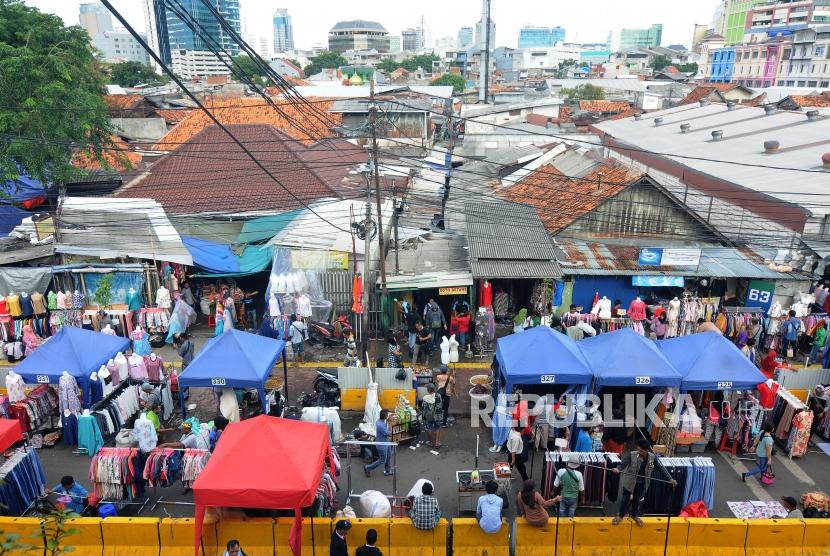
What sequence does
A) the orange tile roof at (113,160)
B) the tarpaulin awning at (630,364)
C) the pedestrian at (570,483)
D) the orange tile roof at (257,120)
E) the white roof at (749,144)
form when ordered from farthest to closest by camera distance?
1. the orange tile roof at (257,120)
2. the orange tile roof at (113,160)
3. the white roof at (749,144)
4. the tarpaulin awning at (630,364)
5. the pedestrian at (570,483)

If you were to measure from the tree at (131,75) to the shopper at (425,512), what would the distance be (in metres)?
79.0

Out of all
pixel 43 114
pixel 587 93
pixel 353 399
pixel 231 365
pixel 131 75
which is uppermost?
pixel 131 75

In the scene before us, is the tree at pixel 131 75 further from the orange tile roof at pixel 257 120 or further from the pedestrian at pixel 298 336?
the pedestrian at pixel 298 336

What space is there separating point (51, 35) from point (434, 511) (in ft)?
83.5

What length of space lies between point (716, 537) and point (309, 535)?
20.7ft

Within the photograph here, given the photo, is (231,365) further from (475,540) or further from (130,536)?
(475,540)

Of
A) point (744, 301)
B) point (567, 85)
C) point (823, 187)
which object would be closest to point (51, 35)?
point (744, 301)

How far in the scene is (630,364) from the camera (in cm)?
1132

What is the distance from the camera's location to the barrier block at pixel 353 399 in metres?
13.0

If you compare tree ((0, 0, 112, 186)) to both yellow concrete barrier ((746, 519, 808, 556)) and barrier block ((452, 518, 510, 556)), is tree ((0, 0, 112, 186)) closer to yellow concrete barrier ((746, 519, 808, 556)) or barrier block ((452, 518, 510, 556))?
barrier block ((452, 518, 510, 556))

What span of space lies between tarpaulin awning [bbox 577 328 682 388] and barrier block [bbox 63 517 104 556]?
9.08 m

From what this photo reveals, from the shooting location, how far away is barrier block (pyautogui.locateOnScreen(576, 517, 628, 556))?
28.7 ft

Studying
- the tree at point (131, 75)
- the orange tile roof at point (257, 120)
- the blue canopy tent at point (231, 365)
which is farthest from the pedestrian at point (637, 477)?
the tree at point (131, 75)

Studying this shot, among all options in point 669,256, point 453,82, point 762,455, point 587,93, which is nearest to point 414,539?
point 762,455
